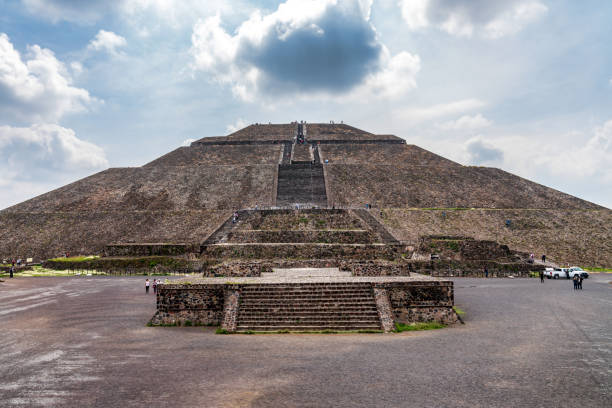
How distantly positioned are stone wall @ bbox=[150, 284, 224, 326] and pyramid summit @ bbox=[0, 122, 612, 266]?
1806 centimetres

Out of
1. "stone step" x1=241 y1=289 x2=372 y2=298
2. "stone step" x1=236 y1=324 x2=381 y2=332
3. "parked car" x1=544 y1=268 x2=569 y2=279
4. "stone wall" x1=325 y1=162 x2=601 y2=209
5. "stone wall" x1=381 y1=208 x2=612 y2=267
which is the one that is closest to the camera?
"stone step" x1=236 y1=324 x2=381 y2=332

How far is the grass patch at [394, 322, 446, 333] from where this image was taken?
12.2 m

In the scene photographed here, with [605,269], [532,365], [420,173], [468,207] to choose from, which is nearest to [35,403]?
[532,365]

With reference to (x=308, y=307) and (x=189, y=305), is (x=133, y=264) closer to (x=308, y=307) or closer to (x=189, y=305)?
(x=189, y=305)

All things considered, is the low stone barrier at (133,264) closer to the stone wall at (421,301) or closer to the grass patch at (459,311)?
the stone wall at (421,301)

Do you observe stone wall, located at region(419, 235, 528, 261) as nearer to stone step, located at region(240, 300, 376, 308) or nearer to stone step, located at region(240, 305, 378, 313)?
stone step, located at region(240, 300, 376, 308)

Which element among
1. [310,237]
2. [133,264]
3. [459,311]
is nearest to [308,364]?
[459,311]

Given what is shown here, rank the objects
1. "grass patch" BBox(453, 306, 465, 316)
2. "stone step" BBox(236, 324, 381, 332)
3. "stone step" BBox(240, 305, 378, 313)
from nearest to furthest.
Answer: "stone step" BBox(236, 324, 381, 332)
"stone step" BBox(240, 305, 378, 313)
"grass patch" BBox(453, 306, 465, 316)

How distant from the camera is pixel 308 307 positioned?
42.5ft

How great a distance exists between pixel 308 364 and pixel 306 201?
115ft

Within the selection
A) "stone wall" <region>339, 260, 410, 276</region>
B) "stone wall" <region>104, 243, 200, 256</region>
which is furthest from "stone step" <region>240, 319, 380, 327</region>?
"stone wall" <region>104, 243, 200, 256</region>

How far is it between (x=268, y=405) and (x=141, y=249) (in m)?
27.2

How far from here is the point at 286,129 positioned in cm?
7456

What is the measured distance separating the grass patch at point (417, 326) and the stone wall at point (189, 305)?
229 inches
